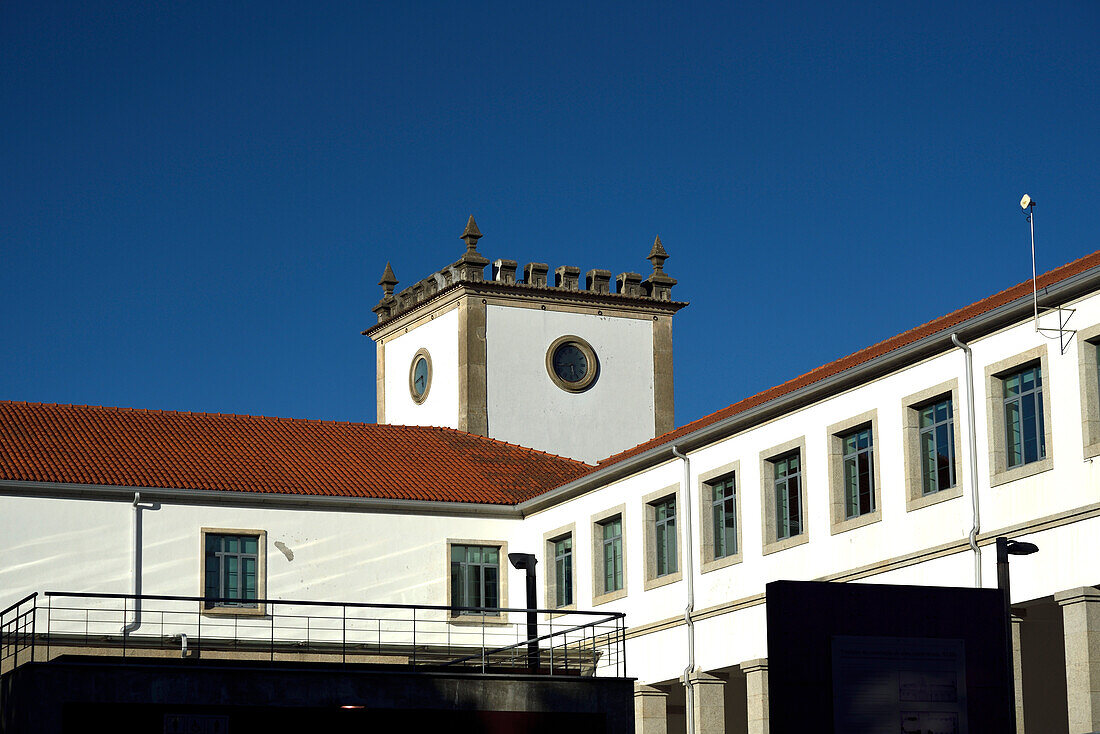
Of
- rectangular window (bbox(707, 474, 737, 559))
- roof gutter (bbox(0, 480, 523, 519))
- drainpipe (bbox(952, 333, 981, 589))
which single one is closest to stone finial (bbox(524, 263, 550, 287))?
roof gutter (bbox(0, 480, 523, 519))

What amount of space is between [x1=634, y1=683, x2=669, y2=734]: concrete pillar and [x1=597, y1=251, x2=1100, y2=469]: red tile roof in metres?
4.97

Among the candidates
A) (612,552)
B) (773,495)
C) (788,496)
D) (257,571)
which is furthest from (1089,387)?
(257,571)

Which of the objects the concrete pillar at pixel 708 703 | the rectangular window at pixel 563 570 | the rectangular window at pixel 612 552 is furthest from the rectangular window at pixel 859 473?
the rectangular window at pixel 563 570

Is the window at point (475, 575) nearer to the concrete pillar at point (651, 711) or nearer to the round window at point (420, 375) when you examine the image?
the concrete pillar at point (651, 711)

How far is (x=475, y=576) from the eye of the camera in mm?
44469

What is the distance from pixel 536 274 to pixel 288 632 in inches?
743

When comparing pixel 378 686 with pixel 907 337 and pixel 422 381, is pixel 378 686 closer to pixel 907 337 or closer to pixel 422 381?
pixel 907 337

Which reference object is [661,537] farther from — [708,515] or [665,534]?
[708,515]

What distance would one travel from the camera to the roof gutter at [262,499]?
4012 cm

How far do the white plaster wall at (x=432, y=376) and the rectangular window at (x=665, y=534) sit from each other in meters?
16.9

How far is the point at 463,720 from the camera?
2655 cm

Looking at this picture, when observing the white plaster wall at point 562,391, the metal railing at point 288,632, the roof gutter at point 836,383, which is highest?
the white plaster wall at point 562,391

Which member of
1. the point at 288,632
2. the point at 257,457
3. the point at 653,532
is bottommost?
the point at 288,632

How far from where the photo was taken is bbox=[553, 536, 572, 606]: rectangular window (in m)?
43.4
